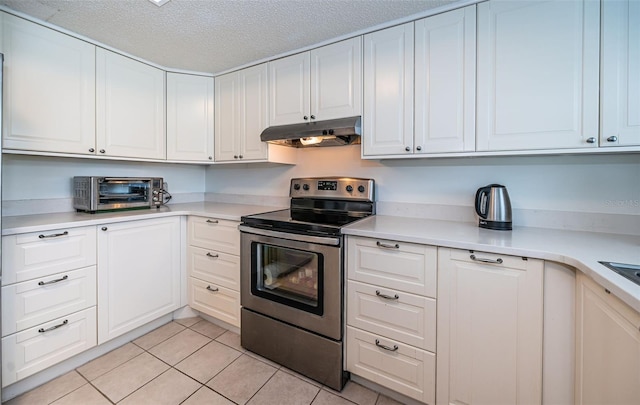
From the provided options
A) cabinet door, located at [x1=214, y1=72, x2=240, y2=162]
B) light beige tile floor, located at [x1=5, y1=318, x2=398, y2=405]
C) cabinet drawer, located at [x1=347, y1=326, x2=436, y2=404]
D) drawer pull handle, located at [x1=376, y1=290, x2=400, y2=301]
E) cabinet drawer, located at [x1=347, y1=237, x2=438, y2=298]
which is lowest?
light beige tile floor, located at [x1=5, y1=318, x2=398, y2=405]

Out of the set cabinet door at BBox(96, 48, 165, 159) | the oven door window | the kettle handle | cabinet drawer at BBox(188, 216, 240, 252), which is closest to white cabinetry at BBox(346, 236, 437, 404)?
the oven door window

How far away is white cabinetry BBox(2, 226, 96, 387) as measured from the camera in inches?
56.6

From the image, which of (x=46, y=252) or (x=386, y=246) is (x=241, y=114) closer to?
(x=46, y=252)

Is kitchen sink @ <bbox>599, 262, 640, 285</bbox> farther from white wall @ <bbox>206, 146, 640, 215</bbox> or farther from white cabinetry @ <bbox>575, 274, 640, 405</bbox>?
white wall @ <bbox>206, 146, 640, 215</bbox>

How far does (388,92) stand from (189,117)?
1.86 metres

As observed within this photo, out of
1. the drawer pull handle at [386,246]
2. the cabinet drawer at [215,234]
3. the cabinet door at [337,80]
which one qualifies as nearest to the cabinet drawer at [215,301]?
the cabinet drawer at [215,234]

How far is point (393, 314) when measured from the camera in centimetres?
144

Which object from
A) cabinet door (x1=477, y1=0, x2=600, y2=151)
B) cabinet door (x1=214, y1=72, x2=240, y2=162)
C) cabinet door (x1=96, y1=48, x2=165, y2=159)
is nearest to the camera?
cabinet door (x1=477, y1=0, x2=600, y2=151)

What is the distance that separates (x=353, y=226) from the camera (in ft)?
5.23

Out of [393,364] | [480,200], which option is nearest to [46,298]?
[393,364]

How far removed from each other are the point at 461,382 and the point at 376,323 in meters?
0.47

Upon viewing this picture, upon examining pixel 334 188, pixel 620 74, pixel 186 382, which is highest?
pixel 620 74

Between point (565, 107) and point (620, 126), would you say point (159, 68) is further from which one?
point (620, 126)

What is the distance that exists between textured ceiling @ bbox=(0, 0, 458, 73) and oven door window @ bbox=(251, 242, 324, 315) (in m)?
1.45
